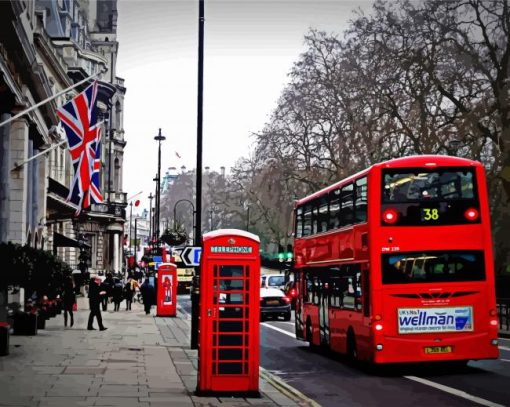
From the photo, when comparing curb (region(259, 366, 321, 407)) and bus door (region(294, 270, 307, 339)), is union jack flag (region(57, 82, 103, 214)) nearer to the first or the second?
bus door (region(294, 270, 307, 339))

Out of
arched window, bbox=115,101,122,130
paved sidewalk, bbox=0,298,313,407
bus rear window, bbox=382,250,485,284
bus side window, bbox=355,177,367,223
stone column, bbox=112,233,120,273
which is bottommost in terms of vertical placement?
paved sidewalk, bbox=0,298,313,407

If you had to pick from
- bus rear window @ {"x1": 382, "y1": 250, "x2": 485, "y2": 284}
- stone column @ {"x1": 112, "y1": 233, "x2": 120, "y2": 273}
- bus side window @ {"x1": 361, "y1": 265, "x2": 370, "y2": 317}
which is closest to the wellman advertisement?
bus rear window @ {"x1": 382, "y1": 250, "x2": 485, "y2": 284}

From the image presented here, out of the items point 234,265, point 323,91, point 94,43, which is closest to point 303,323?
point 234,265

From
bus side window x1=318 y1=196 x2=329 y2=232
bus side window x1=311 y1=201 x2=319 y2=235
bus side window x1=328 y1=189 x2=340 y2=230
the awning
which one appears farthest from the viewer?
the awning

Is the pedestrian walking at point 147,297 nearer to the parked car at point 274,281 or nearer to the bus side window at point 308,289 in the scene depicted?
the parked car at point 274,281

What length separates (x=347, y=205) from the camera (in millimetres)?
18828

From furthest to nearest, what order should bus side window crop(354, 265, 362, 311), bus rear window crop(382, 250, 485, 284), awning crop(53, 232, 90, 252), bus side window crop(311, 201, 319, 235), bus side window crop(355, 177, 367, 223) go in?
awning crop(53, 232, 90, 252), bus side window crop(311, 201, 319, 235), bus side window crop(354, 265, 362, 311), bus side window crop(355, 177, 367, 223), bus rear window crop(382, 250, 485, 284)

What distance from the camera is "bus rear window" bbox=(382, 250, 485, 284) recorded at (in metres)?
17.0

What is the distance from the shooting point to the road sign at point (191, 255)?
22625 millimetres

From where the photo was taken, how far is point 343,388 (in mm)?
15453

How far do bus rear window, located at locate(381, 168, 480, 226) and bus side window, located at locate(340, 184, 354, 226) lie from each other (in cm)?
140

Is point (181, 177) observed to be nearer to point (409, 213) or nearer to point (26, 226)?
point (26, 226)

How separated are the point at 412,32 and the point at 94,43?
212 ft

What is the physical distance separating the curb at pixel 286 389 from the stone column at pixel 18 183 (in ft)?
59.6
